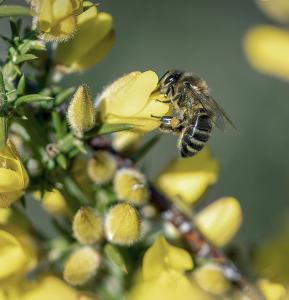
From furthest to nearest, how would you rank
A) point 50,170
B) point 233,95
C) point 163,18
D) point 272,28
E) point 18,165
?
point 163,18
point 233,95
point 272,28
point 50,170
point 18,165

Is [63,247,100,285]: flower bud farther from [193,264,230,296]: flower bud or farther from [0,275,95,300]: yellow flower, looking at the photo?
[193,264,230,296]: flower bud

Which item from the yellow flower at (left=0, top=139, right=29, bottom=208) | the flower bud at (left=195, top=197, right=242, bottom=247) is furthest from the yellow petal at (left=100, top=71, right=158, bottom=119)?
the flower bud at (left=195, top=197, right=242, bottom=247)

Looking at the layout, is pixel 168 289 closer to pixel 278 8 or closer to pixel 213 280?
pixel 213 280

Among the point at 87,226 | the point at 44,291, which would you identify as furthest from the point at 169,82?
the point at 44,291

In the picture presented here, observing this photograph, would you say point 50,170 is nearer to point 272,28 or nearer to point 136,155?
point 136,155

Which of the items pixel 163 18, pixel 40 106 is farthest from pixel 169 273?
pixel 163 18

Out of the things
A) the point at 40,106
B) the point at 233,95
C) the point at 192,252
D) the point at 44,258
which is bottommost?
the point at 233,95

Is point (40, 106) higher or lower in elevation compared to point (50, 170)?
higher

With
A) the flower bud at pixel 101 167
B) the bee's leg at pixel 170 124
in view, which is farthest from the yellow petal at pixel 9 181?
the bee's leg at pixel 170 124

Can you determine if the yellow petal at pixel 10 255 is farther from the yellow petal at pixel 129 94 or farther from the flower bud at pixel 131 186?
the yellow petal at pixel 129 94
